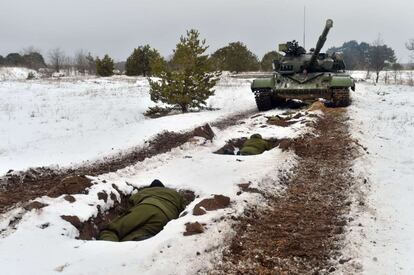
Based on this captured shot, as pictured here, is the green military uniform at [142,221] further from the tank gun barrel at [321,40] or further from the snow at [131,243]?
the tank gun barrel at [321,40]

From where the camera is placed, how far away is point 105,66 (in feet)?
153

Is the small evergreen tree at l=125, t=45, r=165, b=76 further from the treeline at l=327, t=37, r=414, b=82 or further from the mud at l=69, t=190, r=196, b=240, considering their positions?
the mud at l=69, t=190, r=196, b=240

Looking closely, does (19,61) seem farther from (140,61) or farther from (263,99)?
(263,99)

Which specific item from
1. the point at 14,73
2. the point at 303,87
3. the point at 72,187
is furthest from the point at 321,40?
the point at 14,73

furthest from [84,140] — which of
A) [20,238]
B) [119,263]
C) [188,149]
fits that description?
[119,263]

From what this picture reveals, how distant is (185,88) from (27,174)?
30.6 feet

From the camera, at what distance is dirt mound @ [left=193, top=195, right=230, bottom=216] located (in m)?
4.90

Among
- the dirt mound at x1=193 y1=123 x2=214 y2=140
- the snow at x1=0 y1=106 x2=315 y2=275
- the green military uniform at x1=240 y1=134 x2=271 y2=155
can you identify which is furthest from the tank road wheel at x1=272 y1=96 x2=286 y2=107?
the snow at x1=0 y1=106 x2=315 y2=275

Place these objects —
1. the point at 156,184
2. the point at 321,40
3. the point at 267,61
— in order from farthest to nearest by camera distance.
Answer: the point at 267,61
the point at 321,40
the point at 156,184

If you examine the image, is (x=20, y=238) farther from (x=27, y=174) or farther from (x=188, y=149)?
(x=188, y=149)

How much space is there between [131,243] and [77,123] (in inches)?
447

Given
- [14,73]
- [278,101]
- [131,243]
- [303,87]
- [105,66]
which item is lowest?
[131,243]

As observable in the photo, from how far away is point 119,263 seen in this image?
3.89m

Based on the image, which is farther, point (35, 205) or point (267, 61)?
point (267, 61)
